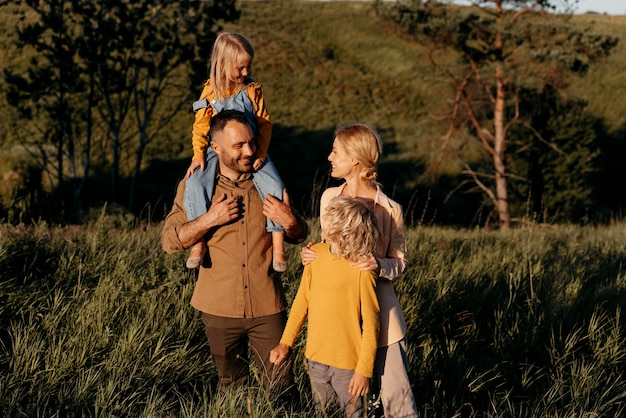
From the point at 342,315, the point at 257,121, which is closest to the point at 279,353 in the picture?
the point at 342,315

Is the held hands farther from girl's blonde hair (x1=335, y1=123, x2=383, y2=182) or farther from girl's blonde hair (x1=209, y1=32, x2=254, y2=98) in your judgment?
girl's blonde hair (x1=209, y1=32, x2=254, y2=98)

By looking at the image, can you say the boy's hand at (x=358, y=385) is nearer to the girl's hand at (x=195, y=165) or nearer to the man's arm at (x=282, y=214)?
the man's arm at (x=282, y=214)

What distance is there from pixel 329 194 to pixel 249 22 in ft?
135

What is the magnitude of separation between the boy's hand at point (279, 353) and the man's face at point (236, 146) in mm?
892

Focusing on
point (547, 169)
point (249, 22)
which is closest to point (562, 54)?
point (547, 169)

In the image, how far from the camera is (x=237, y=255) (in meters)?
3.19

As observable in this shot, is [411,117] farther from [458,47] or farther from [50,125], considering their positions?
[50,125]

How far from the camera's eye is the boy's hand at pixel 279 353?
2996mm

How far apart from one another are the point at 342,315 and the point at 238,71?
5.25ft

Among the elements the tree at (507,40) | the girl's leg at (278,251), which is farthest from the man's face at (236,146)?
the tree at (507,40)

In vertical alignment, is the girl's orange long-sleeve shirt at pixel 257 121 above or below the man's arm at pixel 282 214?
above

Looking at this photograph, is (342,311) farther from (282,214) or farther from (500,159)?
(500,159)

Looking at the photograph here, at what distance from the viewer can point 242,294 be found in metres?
3.15

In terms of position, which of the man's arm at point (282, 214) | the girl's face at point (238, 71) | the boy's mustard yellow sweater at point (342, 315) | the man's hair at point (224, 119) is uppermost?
the girl's face at point (238, 71)
